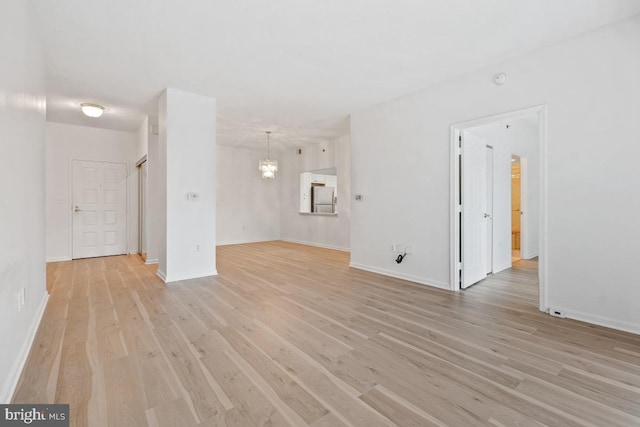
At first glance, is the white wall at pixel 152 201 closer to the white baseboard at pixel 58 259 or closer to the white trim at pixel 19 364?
the white baseboard at pixel 58 259

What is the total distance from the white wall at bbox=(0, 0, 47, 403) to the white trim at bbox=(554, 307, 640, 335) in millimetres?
4411

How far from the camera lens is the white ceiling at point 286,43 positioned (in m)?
2.46

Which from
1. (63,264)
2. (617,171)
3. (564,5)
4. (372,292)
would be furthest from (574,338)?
(63,264)

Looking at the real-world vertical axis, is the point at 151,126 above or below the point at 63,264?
above

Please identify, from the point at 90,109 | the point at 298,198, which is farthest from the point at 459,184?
the point at 90,109

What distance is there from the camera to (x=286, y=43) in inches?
118

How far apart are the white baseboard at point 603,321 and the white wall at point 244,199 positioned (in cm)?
740

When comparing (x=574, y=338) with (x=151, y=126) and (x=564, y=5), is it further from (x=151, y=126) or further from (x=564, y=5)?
(x=151, y=126)

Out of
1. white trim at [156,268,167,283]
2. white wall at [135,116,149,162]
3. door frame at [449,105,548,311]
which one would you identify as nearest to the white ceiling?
door frame at [449,105,548,311]

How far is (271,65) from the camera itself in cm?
347

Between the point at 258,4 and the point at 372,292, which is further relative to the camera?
the point at 372,292

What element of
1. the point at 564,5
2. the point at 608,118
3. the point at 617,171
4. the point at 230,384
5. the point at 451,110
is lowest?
the point at 230,384

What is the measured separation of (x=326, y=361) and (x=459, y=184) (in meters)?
2.90

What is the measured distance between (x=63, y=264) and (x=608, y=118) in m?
8.24
